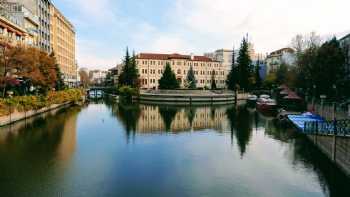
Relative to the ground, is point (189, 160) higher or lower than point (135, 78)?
lower

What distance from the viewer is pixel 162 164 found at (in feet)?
69.1

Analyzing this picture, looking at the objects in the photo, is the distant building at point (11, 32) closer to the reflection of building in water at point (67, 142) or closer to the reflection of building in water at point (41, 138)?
the reflection of building in water at point (41, 138)

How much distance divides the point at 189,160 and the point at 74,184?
27.7 feet

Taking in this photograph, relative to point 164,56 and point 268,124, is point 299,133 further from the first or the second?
point 164,56

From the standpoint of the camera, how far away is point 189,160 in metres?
22.3

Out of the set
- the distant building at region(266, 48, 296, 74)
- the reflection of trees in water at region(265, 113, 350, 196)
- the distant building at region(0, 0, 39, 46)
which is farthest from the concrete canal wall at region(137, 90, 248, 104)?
the reflection of trees in water at region(265, 113, 350, 196)

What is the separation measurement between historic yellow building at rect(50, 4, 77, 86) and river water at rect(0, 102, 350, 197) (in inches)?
2060

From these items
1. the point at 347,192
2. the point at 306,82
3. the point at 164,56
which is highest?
the point at 164,56

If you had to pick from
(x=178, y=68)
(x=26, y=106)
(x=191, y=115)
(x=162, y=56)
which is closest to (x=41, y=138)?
(x=26, y=106)

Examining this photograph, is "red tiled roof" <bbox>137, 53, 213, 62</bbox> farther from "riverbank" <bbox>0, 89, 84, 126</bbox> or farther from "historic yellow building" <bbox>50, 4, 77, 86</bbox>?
"riverbank" <bbox>0, 89, 84, 126</bbox>

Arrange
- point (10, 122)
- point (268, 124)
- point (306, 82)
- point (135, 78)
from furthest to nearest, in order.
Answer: point (135, 78), point (306, 82), point (268, 124), point (10, 122)

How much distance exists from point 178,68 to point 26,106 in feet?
263

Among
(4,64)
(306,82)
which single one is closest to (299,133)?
(306,82)

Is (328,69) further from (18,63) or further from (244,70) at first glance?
(244,70)
